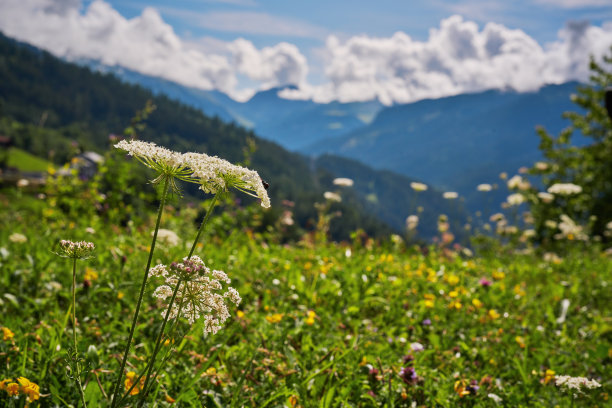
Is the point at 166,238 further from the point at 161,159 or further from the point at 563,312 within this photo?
the point at 563,312

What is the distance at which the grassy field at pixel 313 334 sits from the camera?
257 cm

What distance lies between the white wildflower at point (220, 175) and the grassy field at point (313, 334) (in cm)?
50

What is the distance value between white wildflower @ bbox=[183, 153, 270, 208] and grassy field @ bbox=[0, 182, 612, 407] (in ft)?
1.63

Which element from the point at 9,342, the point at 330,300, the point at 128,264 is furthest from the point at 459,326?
the point at 9,342

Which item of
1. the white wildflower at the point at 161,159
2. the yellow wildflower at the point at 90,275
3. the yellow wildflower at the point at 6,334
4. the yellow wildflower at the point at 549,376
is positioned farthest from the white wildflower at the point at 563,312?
the yellow wildflower at the point at 6,334

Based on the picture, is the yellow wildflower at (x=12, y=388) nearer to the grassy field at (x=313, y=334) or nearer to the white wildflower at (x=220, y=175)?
the grassy field at (x=313, y=334)

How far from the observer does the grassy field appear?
8.45 feet

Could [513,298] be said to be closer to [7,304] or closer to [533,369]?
[533,369]

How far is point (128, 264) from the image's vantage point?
4355mm

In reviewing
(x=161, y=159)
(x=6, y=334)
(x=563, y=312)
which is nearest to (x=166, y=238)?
(x=6, y=334)

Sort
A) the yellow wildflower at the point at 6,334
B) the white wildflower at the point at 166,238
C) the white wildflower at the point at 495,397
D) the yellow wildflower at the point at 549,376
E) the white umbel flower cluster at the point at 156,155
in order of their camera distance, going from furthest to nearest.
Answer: the white wildflower at the point at 166,238 < the yellow wildflower at the point at 549,376 < the white wildflower at the point at 495,397 < the yellow wildflower at the point at 6,334 < the white umbel flower cluster at the point at 156,155

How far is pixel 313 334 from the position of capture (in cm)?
357

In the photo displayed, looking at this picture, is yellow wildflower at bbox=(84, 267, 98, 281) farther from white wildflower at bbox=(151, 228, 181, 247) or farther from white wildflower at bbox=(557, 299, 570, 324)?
white wildflower at bbox=(557, 299, 570, 324)

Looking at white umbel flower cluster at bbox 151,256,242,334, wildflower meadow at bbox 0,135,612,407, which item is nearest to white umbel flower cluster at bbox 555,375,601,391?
wildflower meadow at bbox 0,135,612,407
